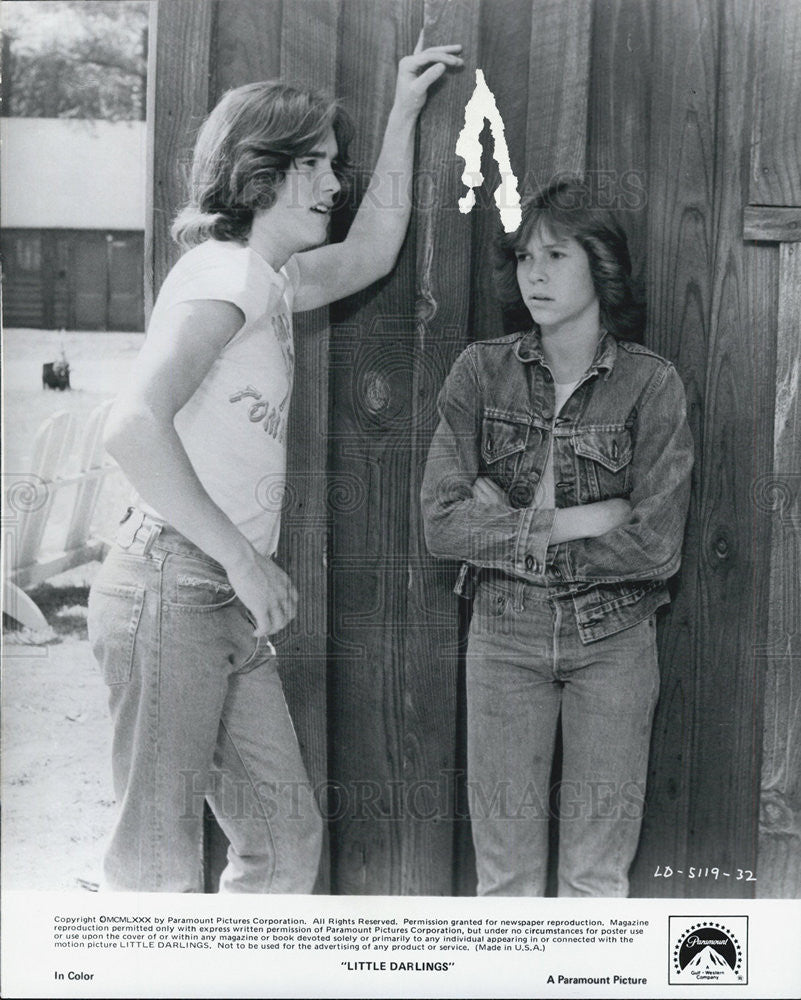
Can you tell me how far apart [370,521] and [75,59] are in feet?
4.07

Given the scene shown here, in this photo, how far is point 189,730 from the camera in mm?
2508

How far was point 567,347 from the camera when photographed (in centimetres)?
248

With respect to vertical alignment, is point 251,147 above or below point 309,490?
above

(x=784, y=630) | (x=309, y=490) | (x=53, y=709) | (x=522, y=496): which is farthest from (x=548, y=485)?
(x=53, y=709)

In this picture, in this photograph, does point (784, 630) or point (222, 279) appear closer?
point (222, 279)

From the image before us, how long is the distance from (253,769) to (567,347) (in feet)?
3.89

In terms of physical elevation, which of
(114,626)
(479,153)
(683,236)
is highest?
(479,153)

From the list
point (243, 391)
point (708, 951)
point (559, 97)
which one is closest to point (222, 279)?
point (243, 391)

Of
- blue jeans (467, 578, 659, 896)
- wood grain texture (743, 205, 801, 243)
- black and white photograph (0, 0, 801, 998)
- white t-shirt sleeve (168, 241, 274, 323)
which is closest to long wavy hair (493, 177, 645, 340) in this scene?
black and white photograph (0, 0, 801, 998)

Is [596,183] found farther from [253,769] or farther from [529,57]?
[253,769]

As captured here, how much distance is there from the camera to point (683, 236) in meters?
2.48

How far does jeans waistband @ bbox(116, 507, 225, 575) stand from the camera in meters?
2.45

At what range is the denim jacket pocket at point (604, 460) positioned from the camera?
2449 mm

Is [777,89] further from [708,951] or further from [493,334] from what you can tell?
[708,951]
